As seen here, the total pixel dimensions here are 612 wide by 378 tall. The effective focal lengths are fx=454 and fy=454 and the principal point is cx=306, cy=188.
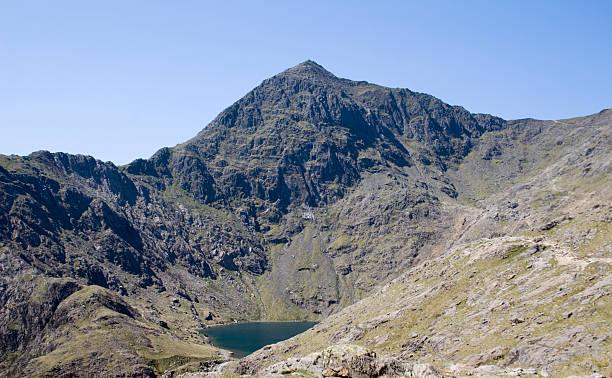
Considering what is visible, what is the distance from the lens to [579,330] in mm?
71688

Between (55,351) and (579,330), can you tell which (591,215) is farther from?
(55,351)

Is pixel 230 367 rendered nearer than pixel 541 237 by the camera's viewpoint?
No

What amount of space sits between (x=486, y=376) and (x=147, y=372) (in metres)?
165

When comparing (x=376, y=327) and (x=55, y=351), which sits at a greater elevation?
(x=55, y=351)

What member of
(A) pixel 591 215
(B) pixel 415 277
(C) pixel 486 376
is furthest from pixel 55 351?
(A) pixel 591 215

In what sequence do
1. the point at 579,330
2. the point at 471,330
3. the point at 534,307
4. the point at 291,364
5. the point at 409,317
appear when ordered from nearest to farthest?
the point at 291,364, the point at 579,330, the point at 534,307, the point at 471,330, the point at 409,317

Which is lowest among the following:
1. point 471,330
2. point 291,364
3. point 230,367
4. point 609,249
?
point 230,367

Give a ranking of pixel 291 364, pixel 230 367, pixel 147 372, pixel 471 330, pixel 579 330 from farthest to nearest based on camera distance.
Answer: pixel 147 372, pixel 230 367, pixel 471 330, pixel 579 330, pixel 291 364

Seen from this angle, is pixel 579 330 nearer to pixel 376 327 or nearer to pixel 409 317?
pixel 409 317

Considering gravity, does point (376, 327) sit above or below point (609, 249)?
below

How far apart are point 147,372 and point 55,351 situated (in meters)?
45.8

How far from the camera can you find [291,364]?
1955 inches

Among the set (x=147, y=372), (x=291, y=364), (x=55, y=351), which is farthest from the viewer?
(x=55, y=351)

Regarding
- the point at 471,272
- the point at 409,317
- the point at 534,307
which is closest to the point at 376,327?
the point at 409,317
